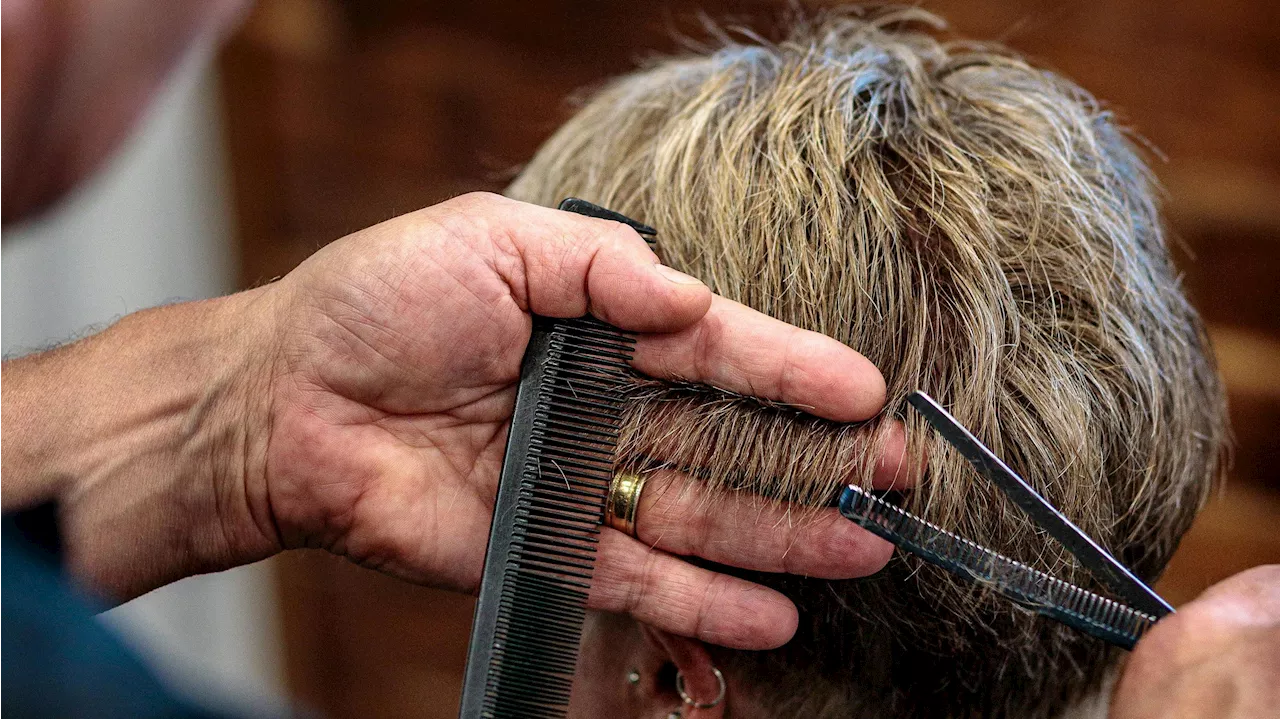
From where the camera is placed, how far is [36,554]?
2.32 feet

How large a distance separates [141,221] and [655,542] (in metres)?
1.83

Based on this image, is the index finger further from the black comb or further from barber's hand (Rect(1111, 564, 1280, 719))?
barber's hand (Rect(1111, 564, 1280, 719))

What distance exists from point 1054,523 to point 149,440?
797 millimetres

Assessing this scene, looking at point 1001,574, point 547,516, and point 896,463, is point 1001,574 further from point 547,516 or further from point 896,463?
point 547,516

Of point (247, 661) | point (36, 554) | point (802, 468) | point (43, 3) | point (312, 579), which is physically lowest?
point (247, 661)

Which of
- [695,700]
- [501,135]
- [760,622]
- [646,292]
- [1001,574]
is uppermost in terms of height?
[501,135]

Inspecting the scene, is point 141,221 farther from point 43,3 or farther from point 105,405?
point 105,405

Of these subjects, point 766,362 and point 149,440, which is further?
point 149,440

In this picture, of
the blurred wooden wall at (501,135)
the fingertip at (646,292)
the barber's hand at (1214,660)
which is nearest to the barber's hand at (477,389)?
the fingertip at (646,292)

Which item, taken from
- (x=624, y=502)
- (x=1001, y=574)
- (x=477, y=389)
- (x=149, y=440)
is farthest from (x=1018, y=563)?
(x=149, y=440)

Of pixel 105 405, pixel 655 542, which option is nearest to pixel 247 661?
pixel 105 405

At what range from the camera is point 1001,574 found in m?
0.76

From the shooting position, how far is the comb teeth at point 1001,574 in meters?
0.75

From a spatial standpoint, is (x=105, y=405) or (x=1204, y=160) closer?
(x=105, y=405)
